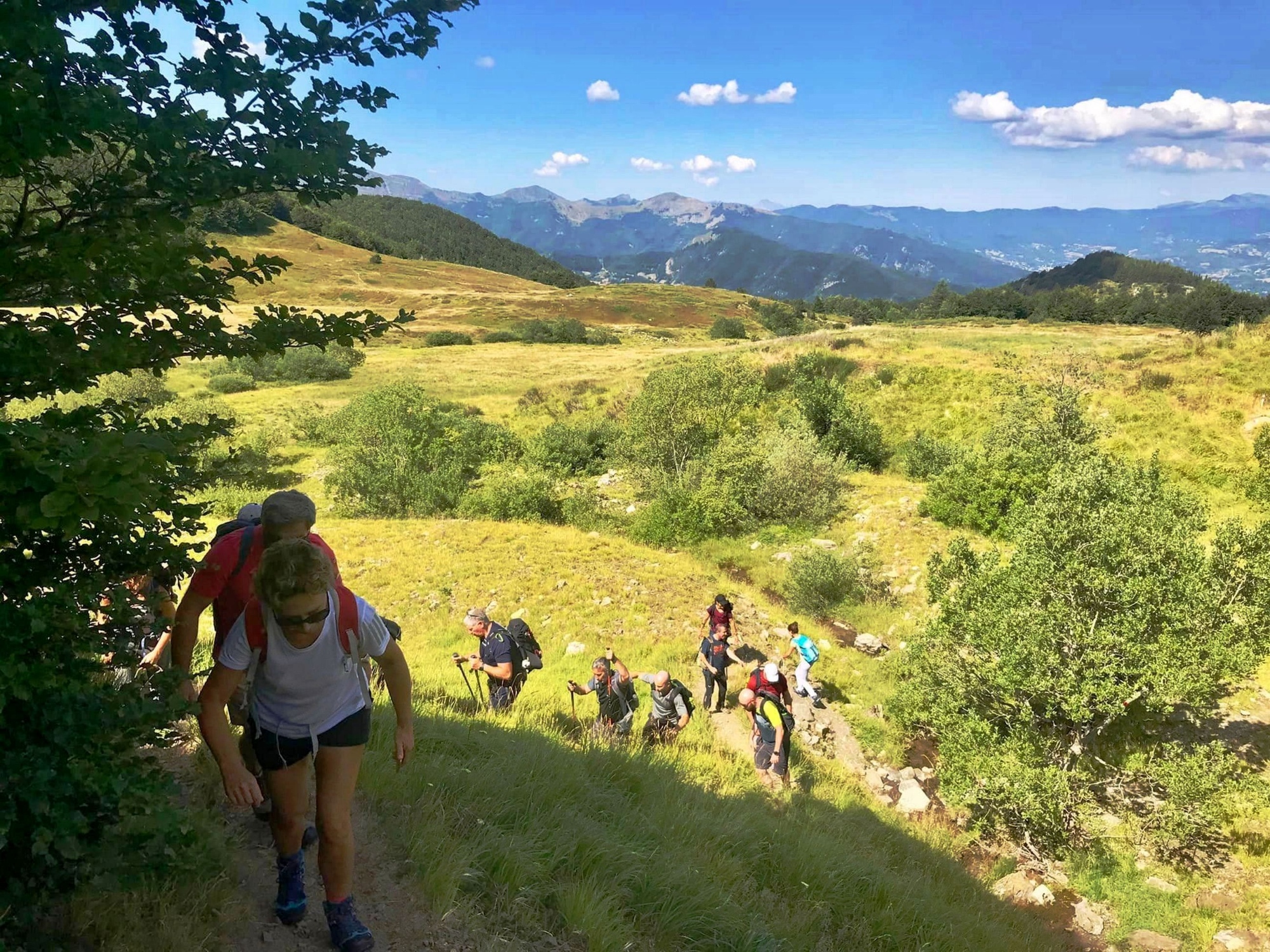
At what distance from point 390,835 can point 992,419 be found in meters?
25.5

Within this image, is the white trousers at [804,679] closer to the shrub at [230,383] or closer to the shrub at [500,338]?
the shrub at [230,383]

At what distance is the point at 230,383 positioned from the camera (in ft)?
136

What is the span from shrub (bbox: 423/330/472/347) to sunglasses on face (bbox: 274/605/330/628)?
65.3m

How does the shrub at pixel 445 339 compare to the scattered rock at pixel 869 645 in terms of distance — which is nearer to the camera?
the scattered rock at pixel 869 645

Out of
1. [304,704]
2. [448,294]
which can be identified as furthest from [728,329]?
[304,704]

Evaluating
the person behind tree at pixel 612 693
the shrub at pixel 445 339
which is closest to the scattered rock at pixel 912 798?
the person behind tree at pixel 612 693

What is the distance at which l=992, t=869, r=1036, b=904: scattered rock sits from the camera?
23.4 ft

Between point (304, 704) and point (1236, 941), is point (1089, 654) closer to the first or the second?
point (1236, 941)

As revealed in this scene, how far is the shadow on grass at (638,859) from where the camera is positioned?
12.0ft

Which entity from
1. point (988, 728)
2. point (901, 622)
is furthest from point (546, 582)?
point (988, 728)

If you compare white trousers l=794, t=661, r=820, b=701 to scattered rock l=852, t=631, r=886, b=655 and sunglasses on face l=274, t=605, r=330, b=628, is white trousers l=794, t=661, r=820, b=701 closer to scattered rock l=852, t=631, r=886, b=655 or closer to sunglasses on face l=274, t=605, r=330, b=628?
scattered rock l=852, t=631, r=886, b=655

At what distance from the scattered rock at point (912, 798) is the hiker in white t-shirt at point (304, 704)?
25.5 ft

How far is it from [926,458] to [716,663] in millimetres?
15536

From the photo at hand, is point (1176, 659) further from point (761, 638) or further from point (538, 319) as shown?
point (538, 319)
